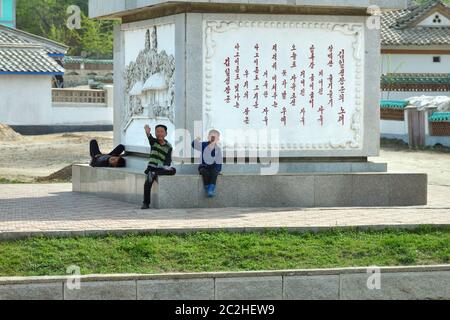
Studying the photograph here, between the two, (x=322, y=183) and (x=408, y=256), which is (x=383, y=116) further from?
(x=408, y=256)

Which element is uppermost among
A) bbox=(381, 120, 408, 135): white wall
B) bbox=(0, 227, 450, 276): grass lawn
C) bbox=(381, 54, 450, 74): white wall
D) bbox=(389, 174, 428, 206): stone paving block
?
bbox=(381, 54, 450, 74): white wall

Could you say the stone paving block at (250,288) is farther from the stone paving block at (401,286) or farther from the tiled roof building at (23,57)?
the tiled roof building at (23,57)

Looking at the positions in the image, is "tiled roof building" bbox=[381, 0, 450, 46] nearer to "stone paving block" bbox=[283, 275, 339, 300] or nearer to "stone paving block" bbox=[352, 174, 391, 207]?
"stone paving block" bbox=[352, 174, 391, 207]

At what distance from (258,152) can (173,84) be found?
5.21 ft

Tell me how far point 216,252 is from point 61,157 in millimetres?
17267

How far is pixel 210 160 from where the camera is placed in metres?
15.1

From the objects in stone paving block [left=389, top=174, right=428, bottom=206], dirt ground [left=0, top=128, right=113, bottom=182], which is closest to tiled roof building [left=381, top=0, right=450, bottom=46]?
dirt ground [left=0, top=128, right=113, bottom=182]

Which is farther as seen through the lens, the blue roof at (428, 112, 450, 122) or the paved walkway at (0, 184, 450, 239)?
the blue roof at (428, 112, 450, 122)

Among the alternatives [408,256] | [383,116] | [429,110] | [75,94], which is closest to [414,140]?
[429,110]

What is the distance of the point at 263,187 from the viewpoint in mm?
15281

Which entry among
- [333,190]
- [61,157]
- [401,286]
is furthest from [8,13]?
[401,286]

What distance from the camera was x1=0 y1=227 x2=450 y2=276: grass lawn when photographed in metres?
11.6

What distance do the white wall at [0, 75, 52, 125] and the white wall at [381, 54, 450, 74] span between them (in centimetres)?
1404

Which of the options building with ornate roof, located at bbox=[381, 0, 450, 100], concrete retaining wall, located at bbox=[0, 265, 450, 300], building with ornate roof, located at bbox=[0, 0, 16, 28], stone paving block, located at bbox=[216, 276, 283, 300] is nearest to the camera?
concrete retaining wall, located at bbox=[0, 265, 450, 300]
